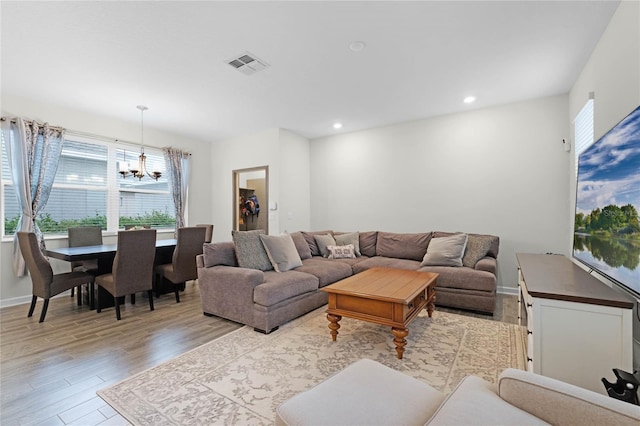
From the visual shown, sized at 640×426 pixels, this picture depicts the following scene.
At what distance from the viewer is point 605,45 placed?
2.50 meters

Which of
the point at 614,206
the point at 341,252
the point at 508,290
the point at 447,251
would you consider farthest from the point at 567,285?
the point at 341,252

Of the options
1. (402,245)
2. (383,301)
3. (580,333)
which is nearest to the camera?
(580,333)

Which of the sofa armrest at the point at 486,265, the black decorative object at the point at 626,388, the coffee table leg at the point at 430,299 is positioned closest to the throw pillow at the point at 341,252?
the coffee table leg at the point at 430,299

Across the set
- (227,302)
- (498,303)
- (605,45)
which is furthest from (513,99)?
(227,302)

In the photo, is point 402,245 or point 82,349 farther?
point 402,245

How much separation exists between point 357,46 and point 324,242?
2989mm

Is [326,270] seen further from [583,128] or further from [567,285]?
[583,128]

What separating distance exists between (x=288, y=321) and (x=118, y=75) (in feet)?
11.1

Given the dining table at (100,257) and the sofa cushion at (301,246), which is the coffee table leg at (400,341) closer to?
the sofa cushion at (301,246)

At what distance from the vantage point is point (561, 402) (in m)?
0.93

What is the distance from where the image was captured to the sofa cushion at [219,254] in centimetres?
331

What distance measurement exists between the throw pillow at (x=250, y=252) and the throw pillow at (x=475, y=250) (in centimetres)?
259

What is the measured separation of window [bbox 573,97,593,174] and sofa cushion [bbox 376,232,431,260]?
2.08 m

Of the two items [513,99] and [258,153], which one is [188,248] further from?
[513,99]
